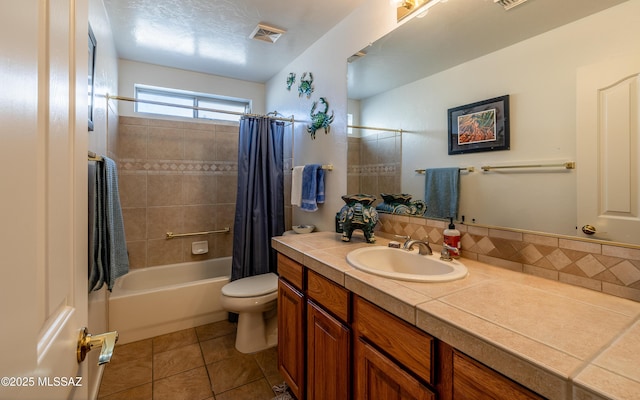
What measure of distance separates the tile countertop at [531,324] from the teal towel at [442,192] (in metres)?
0.35

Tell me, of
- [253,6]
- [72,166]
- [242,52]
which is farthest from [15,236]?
[242,52]

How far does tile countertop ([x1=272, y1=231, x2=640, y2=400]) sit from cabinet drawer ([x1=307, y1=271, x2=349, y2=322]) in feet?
0.17

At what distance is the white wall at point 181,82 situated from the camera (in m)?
2.70

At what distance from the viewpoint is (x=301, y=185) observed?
238 centimetres

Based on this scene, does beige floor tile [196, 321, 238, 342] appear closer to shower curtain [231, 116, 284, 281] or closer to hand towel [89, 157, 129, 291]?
shower curtain [231, 116, 284, 281]

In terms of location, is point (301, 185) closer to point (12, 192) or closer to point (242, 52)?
point (242, 52)

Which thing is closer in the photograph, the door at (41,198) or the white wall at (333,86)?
the door at (41,198)

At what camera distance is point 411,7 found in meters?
1.50

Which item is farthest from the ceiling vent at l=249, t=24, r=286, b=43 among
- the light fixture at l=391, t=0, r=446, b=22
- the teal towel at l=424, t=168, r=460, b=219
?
the teal towel at l=424, t=168, r=460, b=219

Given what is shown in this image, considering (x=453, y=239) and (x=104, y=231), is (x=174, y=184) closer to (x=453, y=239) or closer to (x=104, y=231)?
(x=104, y=231)

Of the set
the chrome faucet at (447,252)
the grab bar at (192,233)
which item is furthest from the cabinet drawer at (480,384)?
the grab bar at (192,233)

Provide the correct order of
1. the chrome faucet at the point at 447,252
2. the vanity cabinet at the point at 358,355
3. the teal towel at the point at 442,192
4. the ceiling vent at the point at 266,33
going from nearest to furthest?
the vanity cabinet at the point at 358,355 < the chrome faucet at the point at 447,252 < the teal towel at the point at 442,192 < the ceiling vent at the point at 266,33

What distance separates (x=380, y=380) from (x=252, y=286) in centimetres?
143

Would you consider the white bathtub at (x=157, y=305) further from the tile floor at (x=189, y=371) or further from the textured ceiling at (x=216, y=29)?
the textured ceiling at (x=216, y=29)
